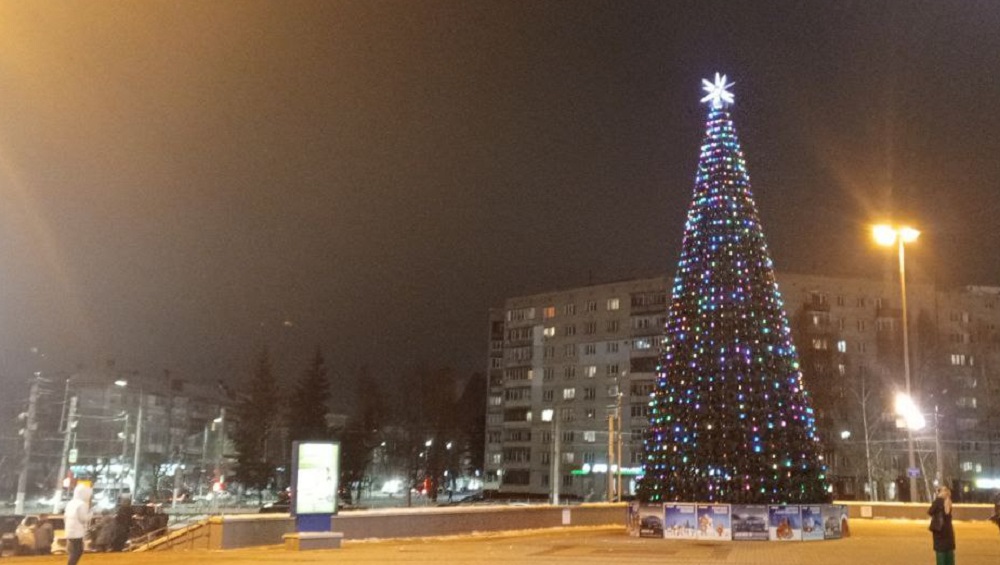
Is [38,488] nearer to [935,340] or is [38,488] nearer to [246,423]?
[246,423]

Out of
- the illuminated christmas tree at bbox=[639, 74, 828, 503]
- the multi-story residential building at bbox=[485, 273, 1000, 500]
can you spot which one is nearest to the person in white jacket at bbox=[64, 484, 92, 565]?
the illuminated christmas tree at bbox=[639, 74, 828, 503]

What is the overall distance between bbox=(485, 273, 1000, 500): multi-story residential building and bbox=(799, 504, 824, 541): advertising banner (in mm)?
32244

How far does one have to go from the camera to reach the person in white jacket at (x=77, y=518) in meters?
14.1

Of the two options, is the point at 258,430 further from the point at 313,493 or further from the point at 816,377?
the point at 313,493

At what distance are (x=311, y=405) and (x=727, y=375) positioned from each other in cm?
5311

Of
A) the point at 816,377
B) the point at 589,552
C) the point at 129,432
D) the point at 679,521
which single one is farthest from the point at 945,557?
the point at 129,432

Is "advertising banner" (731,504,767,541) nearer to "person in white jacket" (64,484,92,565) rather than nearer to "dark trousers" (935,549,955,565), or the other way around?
"dark trousers" (935,549,955,565)

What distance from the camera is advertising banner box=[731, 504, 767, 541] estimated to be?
90.8ft

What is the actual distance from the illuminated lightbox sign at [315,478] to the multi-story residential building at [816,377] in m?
41.7

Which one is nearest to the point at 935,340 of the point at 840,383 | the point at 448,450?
the point at 840,383

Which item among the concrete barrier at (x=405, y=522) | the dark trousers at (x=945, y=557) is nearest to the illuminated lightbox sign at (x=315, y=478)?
the concrete barrier at (x=405, y=522)

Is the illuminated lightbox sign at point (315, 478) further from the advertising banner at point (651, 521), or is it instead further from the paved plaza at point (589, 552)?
the advertising banner at point (651, 521)

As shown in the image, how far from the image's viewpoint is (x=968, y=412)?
79.1m

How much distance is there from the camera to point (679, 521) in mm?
28359
